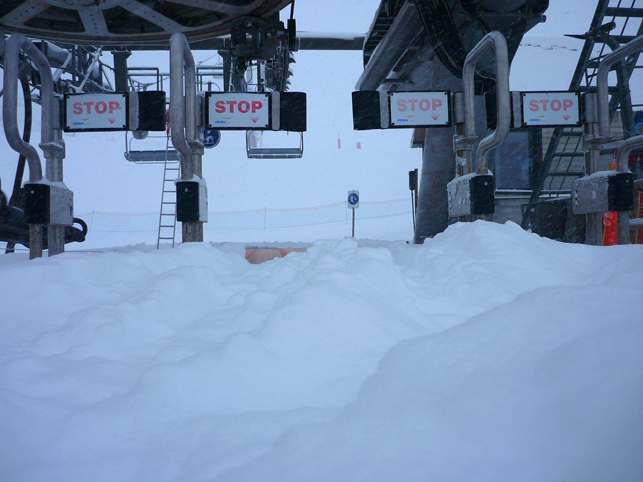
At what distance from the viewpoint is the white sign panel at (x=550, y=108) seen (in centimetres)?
612

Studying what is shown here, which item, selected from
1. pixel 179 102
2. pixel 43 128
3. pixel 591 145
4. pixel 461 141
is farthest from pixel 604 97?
pixel 43 128

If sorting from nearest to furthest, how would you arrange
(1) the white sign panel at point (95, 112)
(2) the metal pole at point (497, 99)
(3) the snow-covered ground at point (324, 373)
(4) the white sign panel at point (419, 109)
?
1. (3) the snow-covered ground at point (324, 373)
2. (2) the metal pole at point (497, 99)
3. (1) the white sign panel at point (95, 112)
4. (4) the white sign panel at point (419, 109)

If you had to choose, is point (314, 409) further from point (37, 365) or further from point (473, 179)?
point (473, 179)

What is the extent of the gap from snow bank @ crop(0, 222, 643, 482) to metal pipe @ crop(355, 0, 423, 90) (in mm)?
7668

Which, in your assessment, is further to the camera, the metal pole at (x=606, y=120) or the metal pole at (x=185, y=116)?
the metal pole at (x=606, y=120)

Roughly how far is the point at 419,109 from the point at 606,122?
8.68 feet

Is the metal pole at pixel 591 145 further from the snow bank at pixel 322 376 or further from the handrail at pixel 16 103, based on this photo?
the handrail at pixel 16 103

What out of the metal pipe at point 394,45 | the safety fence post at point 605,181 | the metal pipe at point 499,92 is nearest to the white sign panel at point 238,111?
the metal pipe at point 499,92

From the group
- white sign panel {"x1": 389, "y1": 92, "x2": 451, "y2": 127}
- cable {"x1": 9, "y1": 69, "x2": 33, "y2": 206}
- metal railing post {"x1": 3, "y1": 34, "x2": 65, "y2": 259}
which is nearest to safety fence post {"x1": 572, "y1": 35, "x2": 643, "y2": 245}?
white sign panel {"x1": 389, "y1": 92, "x2": 451, "y2": 127}

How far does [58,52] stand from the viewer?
12.2 metres

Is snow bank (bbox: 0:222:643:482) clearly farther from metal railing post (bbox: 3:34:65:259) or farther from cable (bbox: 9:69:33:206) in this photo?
cable (bbox: 9:69:33:206)

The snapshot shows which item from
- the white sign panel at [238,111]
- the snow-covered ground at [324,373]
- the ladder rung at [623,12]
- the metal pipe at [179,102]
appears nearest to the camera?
the snow-covered ground at [324,373]

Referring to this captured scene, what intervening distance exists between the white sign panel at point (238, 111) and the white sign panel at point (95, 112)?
1236 millimetres

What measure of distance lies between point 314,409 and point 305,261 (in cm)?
185
